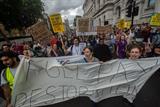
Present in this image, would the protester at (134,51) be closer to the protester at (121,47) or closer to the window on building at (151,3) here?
the protester at (121,47)

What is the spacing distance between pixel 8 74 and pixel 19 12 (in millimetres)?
30653

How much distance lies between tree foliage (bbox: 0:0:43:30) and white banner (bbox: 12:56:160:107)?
25852mm

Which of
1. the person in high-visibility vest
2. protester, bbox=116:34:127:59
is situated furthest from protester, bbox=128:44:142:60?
protester, bbox=116:34:127:59

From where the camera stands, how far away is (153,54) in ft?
21.0

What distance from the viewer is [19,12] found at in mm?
33844

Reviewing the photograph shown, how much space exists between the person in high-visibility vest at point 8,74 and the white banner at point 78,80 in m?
0.14

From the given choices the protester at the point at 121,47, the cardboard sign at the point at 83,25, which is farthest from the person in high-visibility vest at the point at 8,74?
the cardboard sign at the point at 83,25

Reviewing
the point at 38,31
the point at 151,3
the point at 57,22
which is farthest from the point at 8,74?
the point at 151,3

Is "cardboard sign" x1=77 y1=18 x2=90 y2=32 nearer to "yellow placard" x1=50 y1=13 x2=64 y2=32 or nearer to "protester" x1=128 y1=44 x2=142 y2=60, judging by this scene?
"yellow placard" x1=50 y1=13 x2=64 y2=32

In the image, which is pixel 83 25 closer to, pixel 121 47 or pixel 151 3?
pixel 121 47

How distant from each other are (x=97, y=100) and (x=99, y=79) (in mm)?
403

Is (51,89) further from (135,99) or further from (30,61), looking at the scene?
→ (135,99)

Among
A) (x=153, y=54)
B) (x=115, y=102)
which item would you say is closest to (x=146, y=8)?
(x=153, y=54)

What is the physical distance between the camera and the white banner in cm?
469
